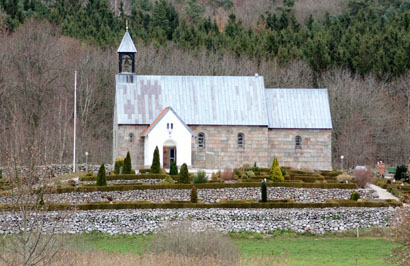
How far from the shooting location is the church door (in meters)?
47.7

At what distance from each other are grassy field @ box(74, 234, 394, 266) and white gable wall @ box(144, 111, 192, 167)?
16.8m

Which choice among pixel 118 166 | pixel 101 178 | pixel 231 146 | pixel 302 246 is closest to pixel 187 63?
pixel 231 146

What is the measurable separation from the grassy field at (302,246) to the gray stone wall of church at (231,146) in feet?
60.0

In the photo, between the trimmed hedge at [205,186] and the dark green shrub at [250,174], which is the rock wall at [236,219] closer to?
the trimmed hedge at [205,186]

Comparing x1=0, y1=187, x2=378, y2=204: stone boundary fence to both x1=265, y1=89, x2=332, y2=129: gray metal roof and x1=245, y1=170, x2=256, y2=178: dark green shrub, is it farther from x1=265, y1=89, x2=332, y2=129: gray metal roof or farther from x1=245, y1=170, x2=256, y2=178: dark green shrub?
x1=265, y1=89, x2=332, y2=129: gray metal roof

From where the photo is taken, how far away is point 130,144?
48.8 m

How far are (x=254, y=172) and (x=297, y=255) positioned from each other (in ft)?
51.7

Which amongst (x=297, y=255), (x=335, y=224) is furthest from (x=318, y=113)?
(x=297, y=255)

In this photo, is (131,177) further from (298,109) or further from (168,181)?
(298,109)

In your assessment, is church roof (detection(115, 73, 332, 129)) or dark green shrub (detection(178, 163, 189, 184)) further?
church roof (detection(115, 73, 332, 129))

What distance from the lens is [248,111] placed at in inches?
1992

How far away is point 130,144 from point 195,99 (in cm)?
564

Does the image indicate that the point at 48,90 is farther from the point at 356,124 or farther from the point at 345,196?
the point at 345,196

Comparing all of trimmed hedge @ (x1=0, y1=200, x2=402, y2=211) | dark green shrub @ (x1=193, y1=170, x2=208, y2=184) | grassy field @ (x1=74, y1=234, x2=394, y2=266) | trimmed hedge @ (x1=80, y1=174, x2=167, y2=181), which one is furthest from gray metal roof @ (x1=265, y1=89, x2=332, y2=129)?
grassy field @ (x1=74, y1=234, x2=394, y2=266)
